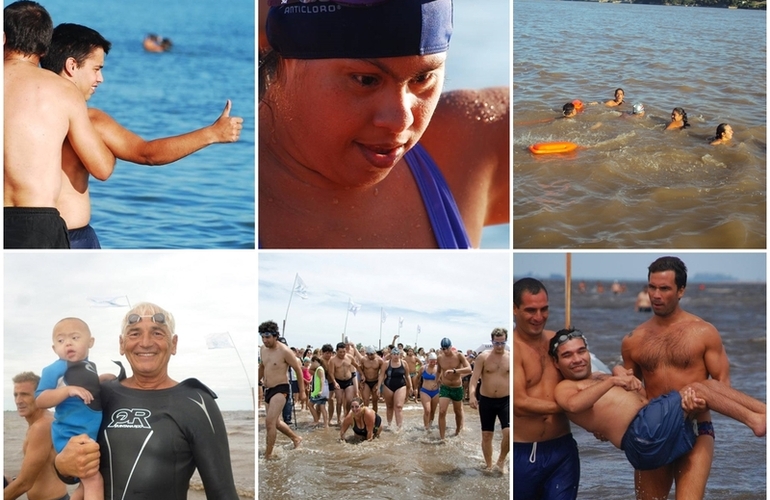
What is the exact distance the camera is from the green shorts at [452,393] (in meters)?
5.04

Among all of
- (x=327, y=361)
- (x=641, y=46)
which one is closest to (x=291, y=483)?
(x=327, y=361)

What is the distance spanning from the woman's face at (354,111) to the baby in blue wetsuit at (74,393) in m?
1.66

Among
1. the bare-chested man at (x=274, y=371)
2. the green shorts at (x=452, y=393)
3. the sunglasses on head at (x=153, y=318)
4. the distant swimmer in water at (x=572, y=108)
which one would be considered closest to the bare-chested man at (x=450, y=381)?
the green shorts at (x=452, y=393)

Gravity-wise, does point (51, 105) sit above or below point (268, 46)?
below

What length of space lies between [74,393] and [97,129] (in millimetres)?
1499

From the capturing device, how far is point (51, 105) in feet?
15.2

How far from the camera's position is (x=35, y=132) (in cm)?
465

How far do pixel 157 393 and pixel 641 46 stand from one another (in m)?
3.63

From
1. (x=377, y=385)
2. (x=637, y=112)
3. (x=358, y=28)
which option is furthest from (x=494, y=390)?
(x=358, y=28)

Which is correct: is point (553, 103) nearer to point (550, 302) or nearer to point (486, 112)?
point (486, 112)

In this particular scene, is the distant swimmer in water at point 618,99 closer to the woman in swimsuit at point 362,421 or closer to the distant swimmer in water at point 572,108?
the distant swimmer in water at point 572,108

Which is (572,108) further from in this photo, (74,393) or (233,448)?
(74,393)

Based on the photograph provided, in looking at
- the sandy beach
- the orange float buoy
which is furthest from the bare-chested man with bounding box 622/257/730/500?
the sandy beach

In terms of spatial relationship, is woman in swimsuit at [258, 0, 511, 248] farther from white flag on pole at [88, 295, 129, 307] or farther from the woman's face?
white flag on pole at [88, 295, 129, 307]
